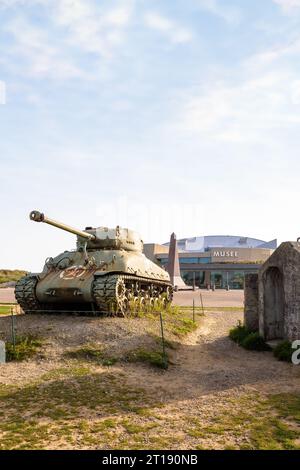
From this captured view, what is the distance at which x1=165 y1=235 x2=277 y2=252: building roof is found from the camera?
125125 mm

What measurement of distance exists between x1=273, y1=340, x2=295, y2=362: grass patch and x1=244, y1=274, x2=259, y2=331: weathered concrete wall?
3.08m

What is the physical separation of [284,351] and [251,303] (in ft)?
13.1

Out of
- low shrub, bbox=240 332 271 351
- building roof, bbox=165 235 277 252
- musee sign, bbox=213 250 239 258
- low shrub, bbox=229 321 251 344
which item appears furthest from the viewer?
building roof, bbox=165 235 277 252

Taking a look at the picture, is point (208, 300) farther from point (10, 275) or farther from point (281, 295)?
point (10, 275)

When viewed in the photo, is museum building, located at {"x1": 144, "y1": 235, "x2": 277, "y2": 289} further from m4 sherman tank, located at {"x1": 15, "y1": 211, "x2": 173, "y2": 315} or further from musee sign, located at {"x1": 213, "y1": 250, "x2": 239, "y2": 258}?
m4 sherman tank, located at {"x1": 15, "y1": 211, "x2": 173, "y2": 315}

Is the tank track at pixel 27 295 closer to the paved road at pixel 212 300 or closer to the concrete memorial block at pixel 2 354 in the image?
the concrete memorial block at pixel 2 354

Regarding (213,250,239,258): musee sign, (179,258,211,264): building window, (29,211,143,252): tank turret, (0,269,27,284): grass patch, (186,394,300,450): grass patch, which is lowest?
(186,394,300,450): grass patch

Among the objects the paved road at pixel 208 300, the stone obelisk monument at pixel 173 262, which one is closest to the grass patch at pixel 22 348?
the paved road at pixel 208 300

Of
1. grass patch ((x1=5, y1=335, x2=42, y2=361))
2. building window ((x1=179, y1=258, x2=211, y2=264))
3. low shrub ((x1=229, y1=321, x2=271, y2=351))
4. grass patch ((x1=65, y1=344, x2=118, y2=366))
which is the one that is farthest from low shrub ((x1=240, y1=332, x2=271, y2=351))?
building window ((x1=179, y1=258, x2=211, y2=264))

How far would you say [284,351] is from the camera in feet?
43.4

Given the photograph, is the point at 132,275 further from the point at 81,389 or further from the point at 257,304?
the point at 81,389
